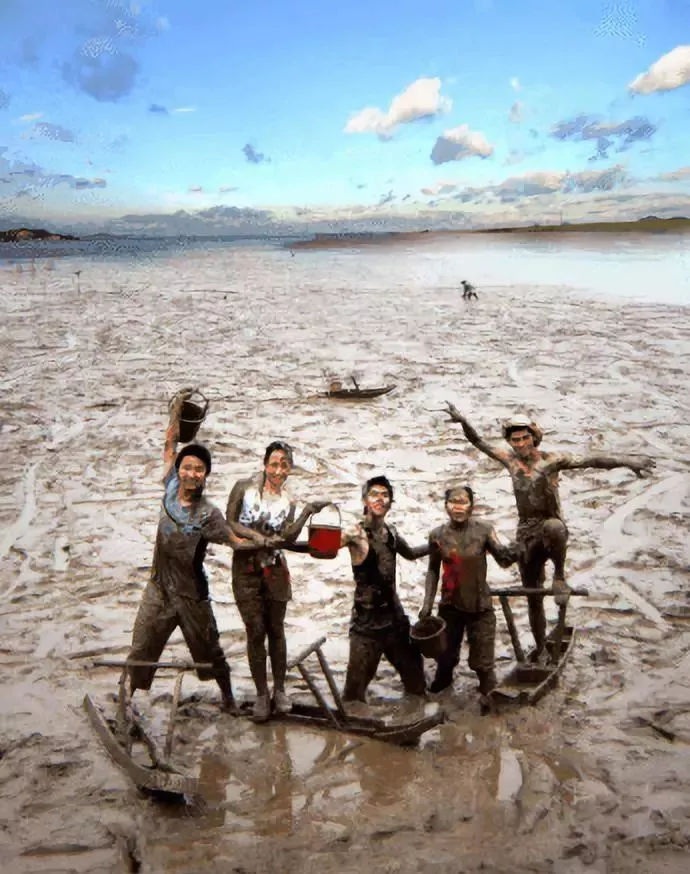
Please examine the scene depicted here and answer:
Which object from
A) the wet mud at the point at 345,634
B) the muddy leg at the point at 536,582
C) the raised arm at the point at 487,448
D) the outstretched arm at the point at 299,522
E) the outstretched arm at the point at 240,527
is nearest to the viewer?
the wet mud at the point at 345,634

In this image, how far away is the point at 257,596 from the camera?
15.0 feet

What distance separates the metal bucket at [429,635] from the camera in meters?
4.52

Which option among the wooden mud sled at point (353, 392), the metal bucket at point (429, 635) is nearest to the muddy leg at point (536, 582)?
the metal bucket at point (429, 635)

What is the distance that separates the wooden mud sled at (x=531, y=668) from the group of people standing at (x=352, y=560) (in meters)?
0.13

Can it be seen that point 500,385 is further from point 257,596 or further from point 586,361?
point 257,596

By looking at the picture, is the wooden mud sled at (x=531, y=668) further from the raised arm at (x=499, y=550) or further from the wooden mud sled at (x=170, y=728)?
the wooden mud sled at (x=170, y=728)

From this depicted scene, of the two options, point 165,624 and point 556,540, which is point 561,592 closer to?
point 556,540

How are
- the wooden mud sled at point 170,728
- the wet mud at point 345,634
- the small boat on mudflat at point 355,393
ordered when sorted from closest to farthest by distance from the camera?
the wet mud at point 345,634 → the wooden mud sled at point 170,728 → the small boat on mudflat at point 355,393

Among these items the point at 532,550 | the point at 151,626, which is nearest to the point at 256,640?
the point at 151,626

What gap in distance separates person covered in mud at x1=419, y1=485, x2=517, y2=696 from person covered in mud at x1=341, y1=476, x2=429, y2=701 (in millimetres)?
164

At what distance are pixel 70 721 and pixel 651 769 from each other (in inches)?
138

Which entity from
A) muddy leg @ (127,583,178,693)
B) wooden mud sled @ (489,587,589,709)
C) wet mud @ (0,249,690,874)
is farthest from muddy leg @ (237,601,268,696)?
wooden mud sled @ (489,587,589,709)

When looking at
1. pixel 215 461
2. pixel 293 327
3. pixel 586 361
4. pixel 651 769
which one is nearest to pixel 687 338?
pixel 586 361

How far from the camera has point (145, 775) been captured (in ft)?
13.0
